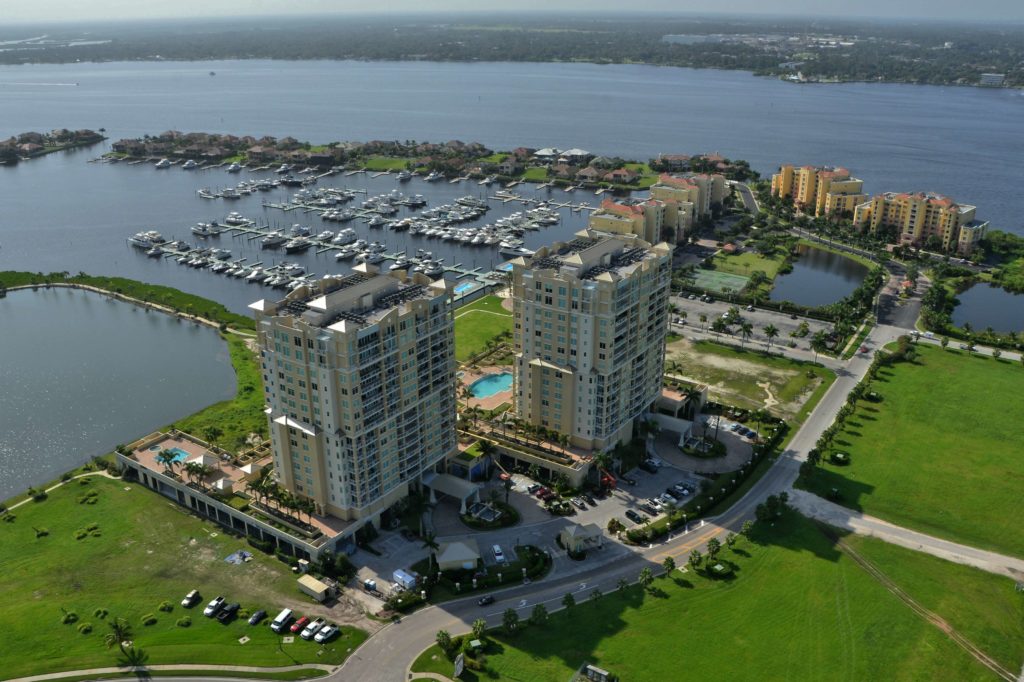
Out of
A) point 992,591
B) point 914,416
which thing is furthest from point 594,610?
point 914,416

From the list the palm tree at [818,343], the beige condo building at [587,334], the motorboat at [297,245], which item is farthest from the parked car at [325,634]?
the motorboat at [297,245]

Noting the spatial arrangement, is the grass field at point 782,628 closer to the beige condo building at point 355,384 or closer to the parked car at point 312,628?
the parked car at point 312,628

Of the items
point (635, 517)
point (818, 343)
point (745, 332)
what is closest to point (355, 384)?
point (635, 517)

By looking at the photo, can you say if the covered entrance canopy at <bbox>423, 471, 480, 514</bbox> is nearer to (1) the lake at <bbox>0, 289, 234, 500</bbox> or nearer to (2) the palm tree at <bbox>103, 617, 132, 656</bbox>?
(2) the palm tree at <bbox>103, 617, 132, 656</bbox>

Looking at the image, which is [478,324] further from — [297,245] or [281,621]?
[281,621]

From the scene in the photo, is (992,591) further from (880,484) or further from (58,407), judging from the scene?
(58,407)

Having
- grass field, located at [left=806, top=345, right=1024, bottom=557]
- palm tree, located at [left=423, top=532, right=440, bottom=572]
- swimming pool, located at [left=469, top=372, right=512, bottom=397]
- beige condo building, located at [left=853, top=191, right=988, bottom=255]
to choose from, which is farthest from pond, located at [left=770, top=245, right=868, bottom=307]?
palm tree, located at [left=423, top=532, right=440, bottom=572]

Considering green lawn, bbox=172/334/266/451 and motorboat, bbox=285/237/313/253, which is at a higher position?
motorboat, bbox=285/237/313/253
